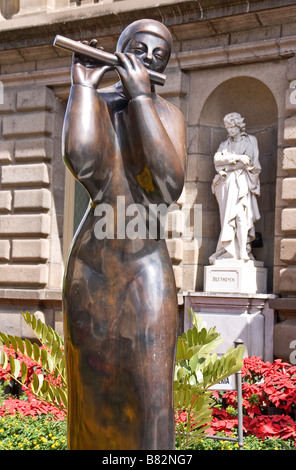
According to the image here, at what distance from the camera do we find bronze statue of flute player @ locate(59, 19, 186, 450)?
10.4ft

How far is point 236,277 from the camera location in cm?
980

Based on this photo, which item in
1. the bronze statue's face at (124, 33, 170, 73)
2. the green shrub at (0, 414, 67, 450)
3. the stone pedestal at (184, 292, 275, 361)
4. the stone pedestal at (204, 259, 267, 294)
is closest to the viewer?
the bronze statue's face at (124, 33, 170, 73)

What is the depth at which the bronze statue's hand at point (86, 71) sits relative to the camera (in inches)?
128

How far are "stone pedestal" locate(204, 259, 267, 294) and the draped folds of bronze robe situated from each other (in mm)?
6536

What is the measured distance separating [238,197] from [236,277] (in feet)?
3.58

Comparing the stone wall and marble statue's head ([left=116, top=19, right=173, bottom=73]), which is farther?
the stone wall

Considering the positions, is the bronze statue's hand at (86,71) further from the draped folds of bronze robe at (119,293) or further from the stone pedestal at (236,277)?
the stone pedestal at (236,277)

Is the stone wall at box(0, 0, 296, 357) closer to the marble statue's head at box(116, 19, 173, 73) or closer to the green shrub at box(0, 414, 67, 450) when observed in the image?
the green shrub at box(0, 414, 67, 450)

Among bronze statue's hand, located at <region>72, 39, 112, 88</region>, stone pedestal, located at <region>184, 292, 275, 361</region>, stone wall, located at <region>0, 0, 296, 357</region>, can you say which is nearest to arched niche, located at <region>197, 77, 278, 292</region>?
stone wall, located at <region>0, 0, 296, 357</region>

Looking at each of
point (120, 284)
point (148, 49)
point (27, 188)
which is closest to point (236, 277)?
point (27, 188)

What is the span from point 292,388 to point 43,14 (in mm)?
7633

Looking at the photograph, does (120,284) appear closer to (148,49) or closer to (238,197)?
(148,49)

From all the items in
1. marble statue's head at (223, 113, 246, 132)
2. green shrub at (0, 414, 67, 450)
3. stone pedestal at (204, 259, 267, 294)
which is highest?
marble statue's head at (223, 113, 246, 132)
